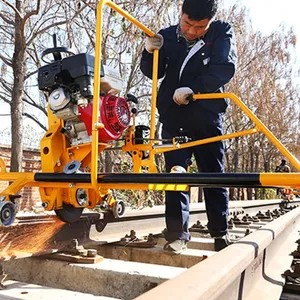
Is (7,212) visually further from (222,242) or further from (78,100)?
(222,242)

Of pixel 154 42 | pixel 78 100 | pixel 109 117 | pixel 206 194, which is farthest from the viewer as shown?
pixel 206 194

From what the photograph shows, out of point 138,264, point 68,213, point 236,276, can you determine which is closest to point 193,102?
point 68,213

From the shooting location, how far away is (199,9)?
3.07m

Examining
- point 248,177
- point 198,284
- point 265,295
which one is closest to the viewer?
point 198,284

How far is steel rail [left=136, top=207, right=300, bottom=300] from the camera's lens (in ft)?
3.85

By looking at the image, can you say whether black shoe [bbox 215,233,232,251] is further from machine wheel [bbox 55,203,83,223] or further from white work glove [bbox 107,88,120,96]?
white work glove [bbox 107,88,120,96]

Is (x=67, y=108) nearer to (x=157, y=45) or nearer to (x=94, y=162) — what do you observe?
(x=94, y=162)

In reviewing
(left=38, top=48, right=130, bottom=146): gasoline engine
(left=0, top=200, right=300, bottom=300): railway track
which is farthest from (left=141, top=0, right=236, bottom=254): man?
(left=38, top=48, right=130, bottom=146): gasoline engine

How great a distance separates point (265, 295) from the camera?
2057 mm

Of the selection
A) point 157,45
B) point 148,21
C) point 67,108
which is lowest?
point 67,108

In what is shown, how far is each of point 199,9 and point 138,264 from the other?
1978 mm

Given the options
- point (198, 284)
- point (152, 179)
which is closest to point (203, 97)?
point (152, 179)

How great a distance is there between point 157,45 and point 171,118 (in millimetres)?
694

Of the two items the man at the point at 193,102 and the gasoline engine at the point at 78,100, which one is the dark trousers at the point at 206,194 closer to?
the man at the point at 193,102
